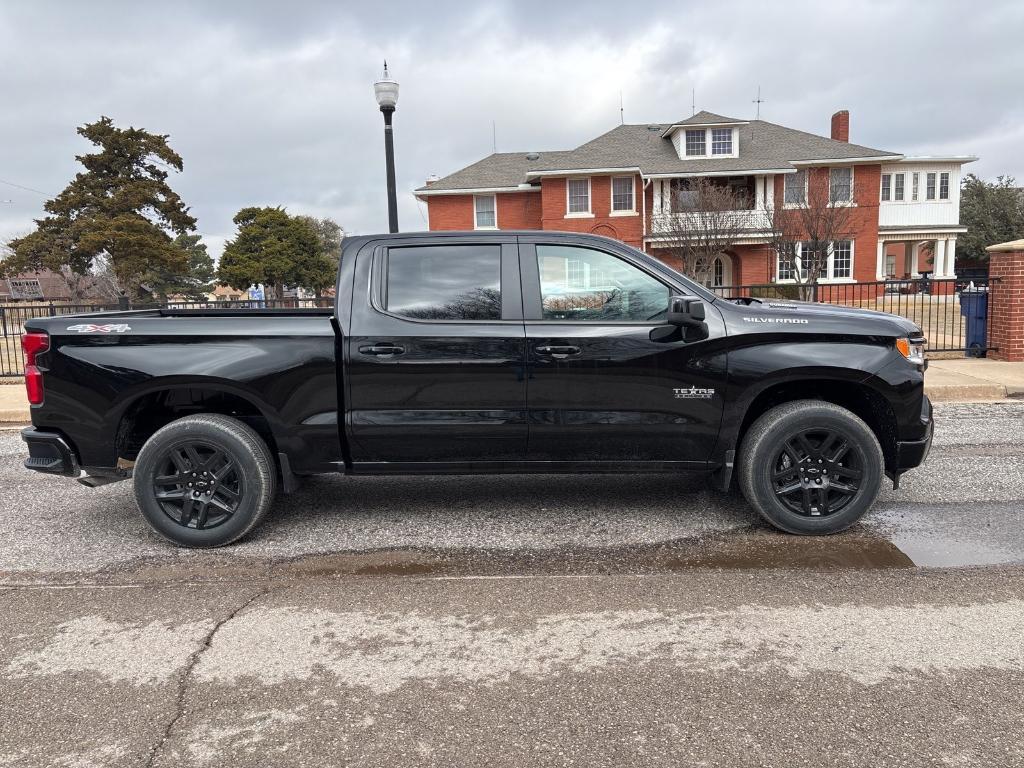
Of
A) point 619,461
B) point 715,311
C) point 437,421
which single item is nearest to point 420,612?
point 437,421

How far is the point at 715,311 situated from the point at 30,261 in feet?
128

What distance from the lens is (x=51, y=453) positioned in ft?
14.5

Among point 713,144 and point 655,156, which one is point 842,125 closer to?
point 713,144

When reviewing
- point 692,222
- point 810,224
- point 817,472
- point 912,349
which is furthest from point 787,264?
point 817,472

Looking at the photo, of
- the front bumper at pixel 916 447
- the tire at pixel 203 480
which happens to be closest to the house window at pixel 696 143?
the front bumper at pixel 916 447

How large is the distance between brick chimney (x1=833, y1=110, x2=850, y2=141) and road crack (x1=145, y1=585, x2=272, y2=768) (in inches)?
1646

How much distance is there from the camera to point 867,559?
407 cm

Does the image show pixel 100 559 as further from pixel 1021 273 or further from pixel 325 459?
pixel 1021 273

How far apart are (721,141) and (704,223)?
22.0 feet

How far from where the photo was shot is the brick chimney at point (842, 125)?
38.2 meters

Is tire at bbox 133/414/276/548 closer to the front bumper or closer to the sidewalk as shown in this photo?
the front bumper

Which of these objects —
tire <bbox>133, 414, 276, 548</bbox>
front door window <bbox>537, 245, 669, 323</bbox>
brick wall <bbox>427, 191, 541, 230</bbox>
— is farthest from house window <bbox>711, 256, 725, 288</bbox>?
tire <bbox>133, 414, 276, 548</bbox>

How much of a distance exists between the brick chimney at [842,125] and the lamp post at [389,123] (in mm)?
34351

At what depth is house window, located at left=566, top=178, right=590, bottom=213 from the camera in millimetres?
32719
